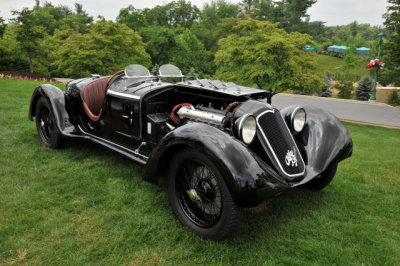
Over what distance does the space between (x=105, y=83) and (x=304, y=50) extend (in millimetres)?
10020

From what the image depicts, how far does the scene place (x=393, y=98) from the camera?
52.6 ft

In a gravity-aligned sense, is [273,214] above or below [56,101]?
below

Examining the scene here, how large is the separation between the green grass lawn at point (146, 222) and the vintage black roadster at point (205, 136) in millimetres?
286

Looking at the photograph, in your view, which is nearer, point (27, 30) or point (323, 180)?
point (323, 180)

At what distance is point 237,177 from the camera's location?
2.22 meters

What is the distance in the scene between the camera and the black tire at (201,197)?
2354 millimetres

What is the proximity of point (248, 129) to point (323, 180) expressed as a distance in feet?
5.10

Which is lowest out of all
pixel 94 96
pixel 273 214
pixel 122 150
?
pixel 273 214

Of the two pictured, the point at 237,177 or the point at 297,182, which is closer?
the point at 237,177

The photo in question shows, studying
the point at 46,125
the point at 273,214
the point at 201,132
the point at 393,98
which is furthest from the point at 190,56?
the point at 201,132

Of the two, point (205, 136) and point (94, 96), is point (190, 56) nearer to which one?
point (94, 96)

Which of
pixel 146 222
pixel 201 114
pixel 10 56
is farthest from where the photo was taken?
pixel 10 56

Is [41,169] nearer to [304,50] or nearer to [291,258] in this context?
[291,258]

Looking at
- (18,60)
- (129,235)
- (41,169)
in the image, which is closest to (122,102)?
(41,169)
